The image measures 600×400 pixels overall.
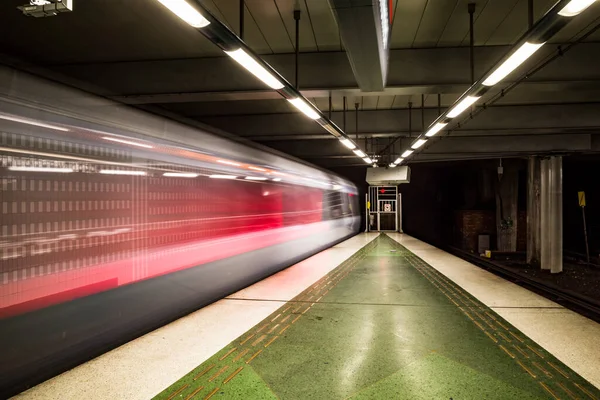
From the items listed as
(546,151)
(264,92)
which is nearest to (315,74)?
(264,92)

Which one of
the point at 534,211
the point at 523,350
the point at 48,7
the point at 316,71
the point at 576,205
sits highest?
the point at 316,71

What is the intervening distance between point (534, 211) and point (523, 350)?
8.97m

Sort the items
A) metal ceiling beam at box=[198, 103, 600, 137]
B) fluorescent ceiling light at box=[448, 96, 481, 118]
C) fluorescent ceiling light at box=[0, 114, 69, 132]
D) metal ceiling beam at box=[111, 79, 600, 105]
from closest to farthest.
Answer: fluorescent ceiling light at box=[0, 114, 69, 132] → fluorescent ceiling light at box=[448, 96, 481, 118] → metal ceiling beam at box=[111, 79, 600, 105] → metal ceiling beam at box=[198, 103, 600, 137]

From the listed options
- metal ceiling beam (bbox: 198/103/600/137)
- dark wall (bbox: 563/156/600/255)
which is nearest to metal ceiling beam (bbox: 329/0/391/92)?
metal ceiling beam (bbox: 198/103/600/137)

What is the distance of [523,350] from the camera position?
3.52 meters

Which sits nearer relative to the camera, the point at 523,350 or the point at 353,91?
the point at 523,350

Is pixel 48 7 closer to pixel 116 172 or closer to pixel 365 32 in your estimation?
pixel 116 172

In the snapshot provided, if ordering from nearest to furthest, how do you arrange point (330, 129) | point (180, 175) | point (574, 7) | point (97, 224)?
point (574, 7) → point (97, 224) → point (180, 175) → point (330, 129)

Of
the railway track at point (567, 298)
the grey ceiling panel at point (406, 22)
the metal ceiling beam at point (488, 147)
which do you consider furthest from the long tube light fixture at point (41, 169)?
the metal ceiling beam at point (488, 147)

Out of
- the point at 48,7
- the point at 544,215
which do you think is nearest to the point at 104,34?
the point at 48,7

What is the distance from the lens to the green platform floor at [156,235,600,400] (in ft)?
9.09

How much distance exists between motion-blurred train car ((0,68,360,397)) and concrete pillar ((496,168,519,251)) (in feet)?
50.9

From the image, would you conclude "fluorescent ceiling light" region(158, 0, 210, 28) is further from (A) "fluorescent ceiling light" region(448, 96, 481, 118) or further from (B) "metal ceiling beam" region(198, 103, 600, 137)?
(B) "metal ceiling beam" region(198, 103, 600, 137)

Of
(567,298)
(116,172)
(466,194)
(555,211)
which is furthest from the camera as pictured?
(466,194)
